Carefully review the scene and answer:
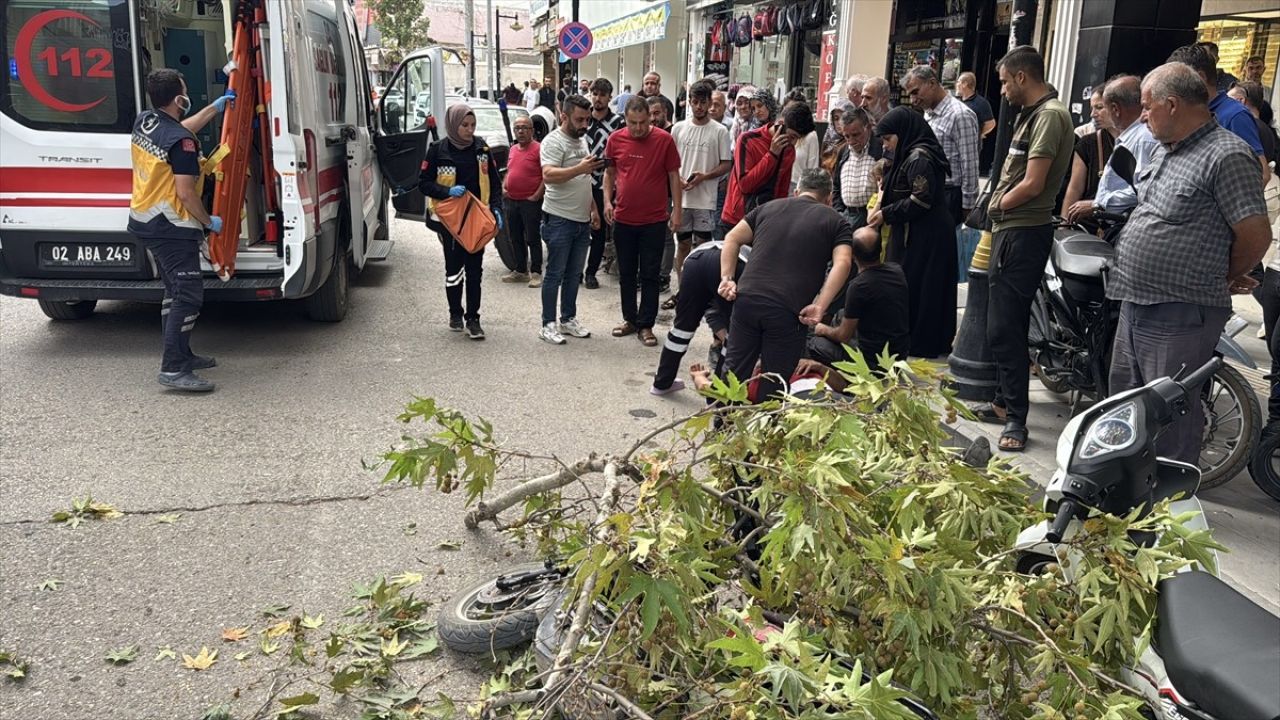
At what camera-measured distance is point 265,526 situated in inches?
177

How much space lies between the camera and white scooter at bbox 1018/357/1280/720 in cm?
201

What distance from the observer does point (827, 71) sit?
15.6 meters

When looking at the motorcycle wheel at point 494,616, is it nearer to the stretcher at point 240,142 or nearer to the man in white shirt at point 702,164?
the stretcher at point 240,142

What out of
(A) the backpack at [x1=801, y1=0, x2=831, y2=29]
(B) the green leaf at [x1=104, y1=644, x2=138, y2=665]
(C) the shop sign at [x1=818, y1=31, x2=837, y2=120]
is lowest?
(B) the green leaf at [x1=104, y1=644, x2=138, y2=665]

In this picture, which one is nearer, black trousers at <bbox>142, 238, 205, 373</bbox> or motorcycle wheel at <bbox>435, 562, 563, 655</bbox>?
motorcycle wheel at <bbox>435, 562, 563, 655</bbox>

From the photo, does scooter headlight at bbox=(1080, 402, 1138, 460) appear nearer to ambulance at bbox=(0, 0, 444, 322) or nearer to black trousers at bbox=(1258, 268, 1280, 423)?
black trousers at bbox=(1258, 268, 1280, 423)

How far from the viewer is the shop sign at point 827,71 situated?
605 inches

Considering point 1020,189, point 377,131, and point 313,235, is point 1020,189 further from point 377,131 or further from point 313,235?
point 377,131

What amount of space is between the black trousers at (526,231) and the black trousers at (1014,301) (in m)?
5.08

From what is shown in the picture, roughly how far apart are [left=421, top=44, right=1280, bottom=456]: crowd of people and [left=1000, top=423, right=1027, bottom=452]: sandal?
0.01 meters

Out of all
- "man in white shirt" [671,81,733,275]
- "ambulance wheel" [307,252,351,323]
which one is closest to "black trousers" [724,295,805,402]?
"man in white shirt" [671,81,733,275]

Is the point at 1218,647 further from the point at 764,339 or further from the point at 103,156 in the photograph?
the point at 103,156

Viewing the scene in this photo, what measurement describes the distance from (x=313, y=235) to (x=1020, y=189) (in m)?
4.54

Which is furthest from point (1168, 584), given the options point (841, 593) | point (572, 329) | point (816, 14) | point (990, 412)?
point (816, 14)
